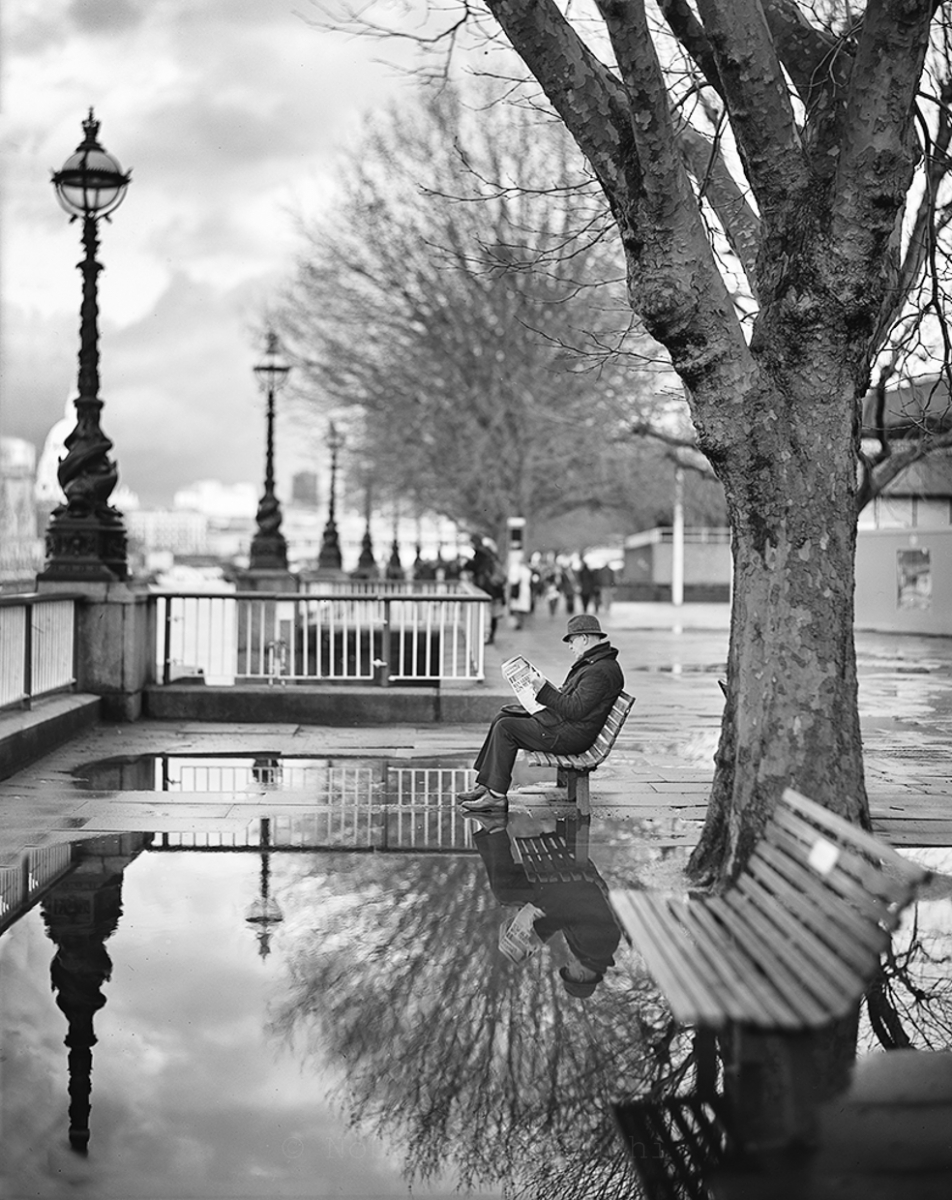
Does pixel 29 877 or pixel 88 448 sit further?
pixel 88 448

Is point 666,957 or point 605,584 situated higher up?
point 605,584

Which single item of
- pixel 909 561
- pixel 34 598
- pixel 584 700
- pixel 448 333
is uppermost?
pixel 448 333

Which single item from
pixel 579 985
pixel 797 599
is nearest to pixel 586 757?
pixel 797 599

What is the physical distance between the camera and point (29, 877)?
783cm

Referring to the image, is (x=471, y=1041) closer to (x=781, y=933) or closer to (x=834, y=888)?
(x=781, y=933)

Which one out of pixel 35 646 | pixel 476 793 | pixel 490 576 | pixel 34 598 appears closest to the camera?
pixel 476 793

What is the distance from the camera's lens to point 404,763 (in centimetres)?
1250

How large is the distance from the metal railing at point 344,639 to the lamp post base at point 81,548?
0.71 m

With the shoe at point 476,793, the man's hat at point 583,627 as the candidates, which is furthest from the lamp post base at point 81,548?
the man's hat at point 583,627

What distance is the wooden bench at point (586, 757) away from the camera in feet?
32.6

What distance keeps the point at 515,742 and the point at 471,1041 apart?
4615mm

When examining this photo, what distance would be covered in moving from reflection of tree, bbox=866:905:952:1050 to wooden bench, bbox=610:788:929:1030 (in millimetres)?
820

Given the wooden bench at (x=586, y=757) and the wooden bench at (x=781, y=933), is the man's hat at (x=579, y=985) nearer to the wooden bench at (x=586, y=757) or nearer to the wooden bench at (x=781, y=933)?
the wooden bench at (x=781, y=933)

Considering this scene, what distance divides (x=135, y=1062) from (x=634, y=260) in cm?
468
